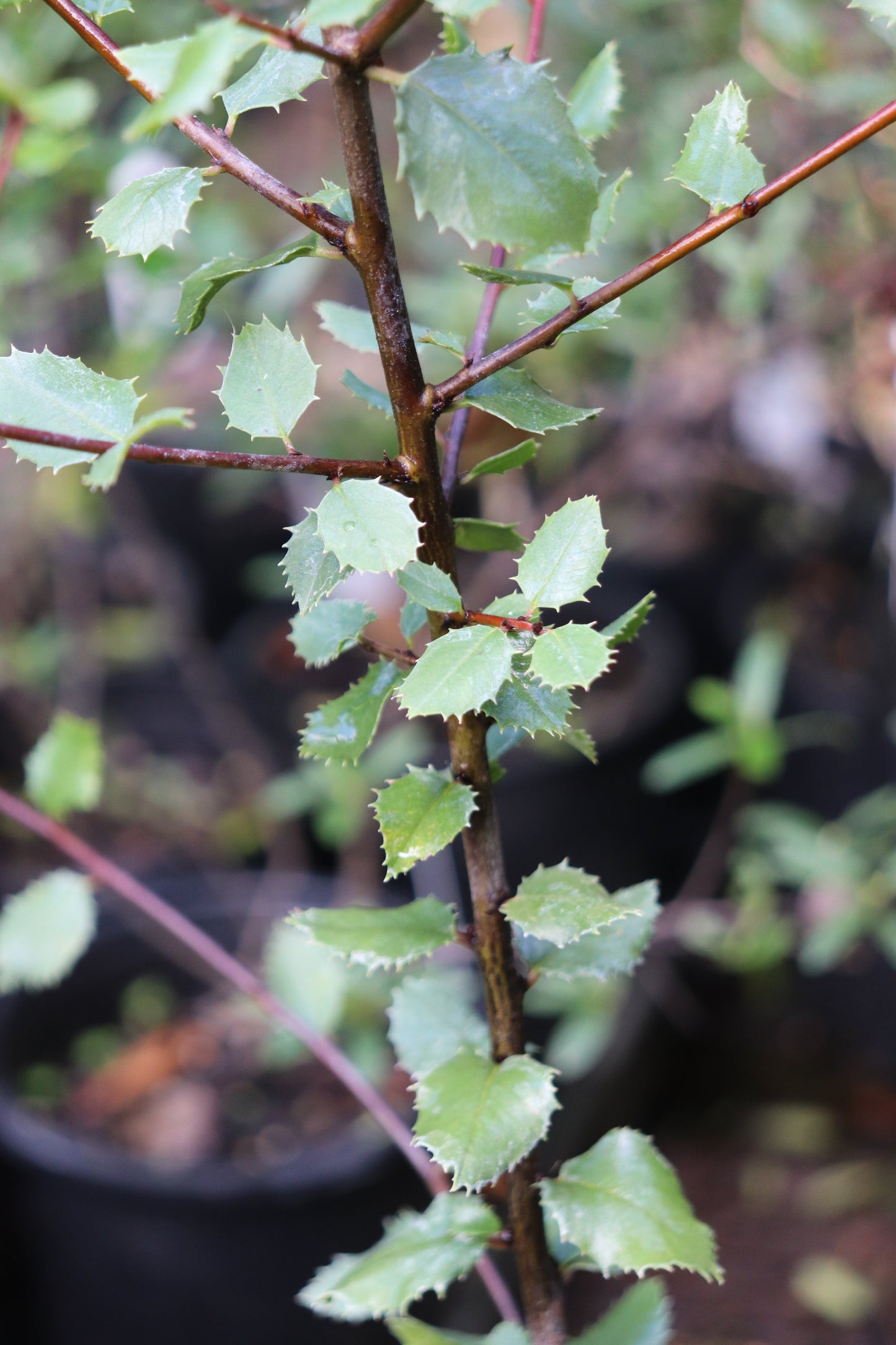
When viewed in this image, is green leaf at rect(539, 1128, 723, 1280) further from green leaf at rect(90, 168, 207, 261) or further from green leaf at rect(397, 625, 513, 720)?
green leaf at rect(90, 168, 207, 261)

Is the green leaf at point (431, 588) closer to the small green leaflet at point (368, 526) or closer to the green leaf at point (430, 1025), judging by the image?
the small green leaflet at point (368, 526)

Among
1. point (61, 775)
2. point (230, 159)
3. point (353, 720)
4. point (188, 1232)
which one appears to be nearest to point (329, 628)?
point (353, 720)

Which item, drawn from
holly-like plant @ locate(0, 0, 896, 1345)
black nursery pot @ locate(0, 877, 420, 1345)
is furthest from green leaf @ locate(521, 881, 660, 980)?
black nursery pot @ locate(0, 877, 420, 1345)

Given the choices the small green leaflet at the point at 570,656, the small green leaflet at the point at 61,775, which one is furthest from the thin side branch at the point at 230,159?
the small green leaflet at the point at 61,775

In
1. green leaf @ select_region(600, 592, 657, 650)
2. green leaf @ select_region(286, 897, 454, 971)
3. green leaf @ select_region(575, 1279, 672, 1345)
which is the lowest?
green leaf @ select_region(575, 1279, 672, 1345)

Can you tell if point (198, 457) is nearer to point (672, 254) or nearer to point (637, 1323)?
point (672, 254)

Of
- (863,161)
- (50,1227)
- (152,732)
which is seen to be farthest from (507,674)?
(152,732)
